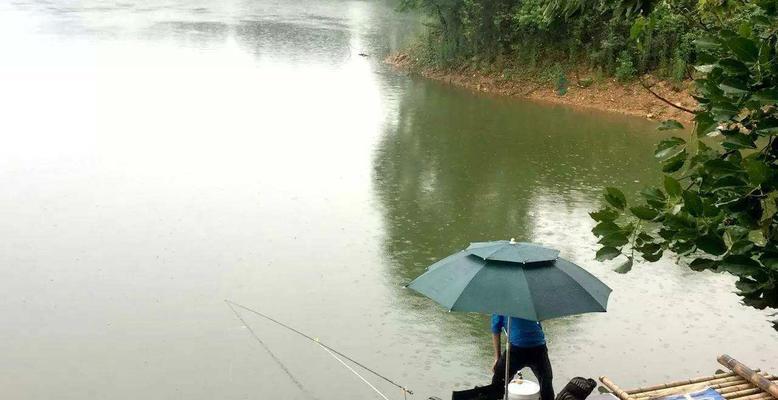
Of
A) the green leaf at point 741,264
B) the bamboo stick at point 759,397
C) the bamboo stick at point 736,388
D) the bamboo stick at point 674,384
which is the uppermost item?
the green leaf at point 741,264

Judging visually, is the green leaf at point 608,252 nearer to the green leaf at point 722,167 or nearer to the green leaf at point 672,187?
the green leaf at point 672,187

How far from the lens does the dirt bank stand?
19781mm

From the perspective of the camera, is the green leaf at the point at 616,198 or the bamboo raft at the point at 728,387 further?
the bamboo raft at the point at 728,387

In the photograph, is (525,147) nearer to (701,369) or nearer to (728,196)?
(701,369)

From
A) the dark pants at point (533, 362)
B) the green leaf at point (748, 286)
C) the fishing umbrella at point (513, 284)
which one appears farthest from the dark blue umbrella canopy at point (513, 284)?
the green leaf at point (748, 286)

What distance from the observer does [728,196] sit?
3.46m

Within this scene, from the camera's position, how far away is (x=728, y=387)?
5.69m

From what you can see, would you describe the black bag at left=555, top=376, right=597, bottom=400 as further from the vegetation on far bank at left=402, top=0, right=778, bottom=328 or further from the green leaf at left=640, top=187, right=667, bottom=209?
the green leaf at left=640, top=187, right=667, bottom=209

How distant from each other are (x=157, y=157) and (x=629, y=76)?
11335 millimetres

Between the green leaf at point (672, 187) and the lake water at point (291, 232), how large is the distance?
393 centimetres

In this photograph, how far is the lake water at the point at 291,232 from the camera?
7688mm

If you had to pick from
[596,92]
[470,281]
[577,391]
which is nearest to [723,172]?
[470,281]

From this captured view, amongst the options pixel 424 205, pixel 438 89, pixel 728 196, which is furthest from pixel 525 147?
pixel 728 196

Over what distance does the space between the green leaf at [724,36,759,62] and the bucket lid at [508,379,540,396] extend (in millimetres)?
2873
